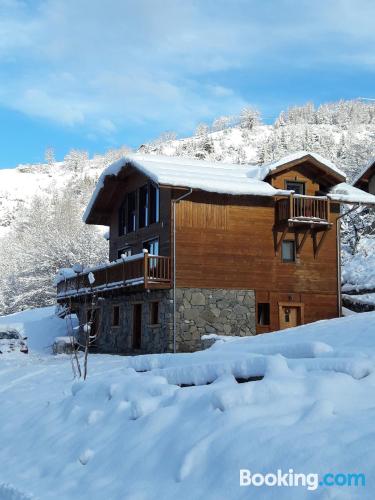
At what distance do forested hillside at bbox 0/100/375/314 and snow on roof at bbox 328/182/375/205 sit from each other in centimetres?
992

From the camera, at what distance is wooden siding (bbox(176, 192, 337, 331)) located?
22828 millimetres

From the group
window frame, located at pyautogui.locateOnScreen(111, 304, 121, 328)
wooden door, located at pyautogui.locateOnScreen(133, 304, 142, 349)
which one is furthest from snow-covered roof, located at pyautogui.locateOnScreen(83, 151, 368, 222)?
wooden door, located at pyautogui.locateOnScreen(133, 304, 142, 349)

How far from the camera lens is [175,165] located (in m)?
25.0

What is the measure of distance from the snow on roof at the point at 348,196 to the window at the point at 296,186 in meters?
1.14

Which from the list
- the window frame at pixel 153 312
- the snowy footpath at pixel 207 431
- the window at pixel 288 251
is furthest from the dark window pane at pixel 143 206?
the snowy footpath at pixel 207 431

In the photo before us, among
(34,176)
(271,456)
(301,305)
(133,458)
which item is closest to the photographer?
(271,456)

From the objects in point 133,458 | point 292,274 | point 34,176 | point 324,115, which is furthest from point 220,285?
point 34,176

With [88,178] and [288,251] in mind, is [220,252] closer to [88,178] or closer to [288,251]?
[288,251]

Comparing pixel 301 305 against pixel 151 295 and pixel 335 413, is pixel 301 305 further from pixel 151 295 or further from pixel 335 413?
pixel 335 413

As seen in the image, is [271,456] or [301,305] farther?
[301,305]

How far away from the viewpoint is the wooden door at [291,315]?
24.4 m

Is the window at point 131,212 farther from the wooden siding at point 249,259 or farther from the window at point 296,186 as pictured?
the window at point 296,186

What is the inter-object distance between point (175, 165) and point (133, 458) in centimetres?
1919

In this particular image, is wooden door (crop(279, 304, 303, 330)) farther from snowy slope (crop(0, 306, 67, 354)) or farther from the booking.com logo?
the booking.com logo
